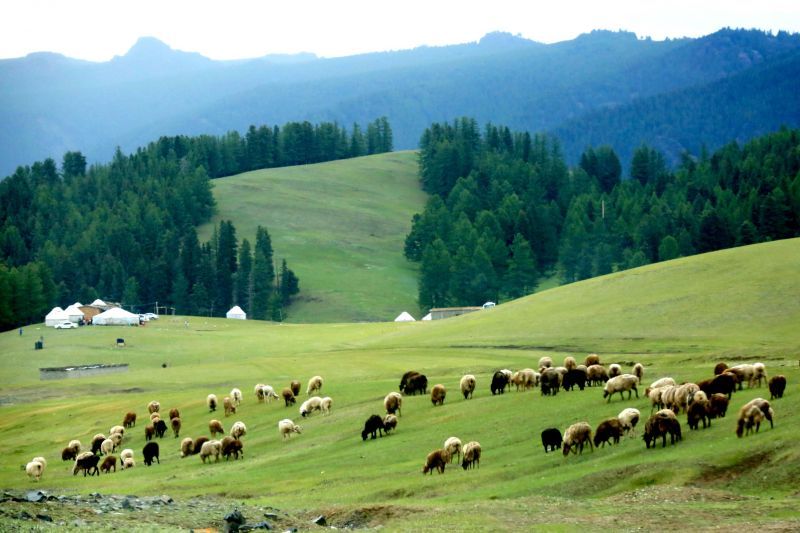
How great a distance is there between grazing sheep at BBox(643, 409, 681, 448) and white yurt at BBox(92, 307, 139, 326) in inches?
4050

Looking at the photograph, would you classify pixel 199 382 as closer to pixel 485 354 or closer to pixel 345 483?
pixel 485 354

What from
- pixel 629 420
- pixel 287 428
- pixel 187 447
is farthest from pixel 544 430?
pixel 187 447

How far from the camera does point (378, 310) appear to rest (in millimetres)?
164875

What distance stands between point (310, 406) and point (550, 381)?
40.2 ft

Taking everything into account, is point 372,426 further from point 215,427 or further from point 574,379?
point 215,427

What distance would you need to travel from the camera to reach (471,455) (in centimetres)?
3866

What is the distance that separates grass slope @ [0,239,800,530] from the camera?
31609 mm

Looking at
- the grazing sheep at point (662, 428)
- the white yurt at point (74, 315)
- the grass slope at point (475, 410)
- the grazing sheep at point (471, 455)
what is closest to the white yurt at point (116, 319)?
the white yurt at point (74, 315)

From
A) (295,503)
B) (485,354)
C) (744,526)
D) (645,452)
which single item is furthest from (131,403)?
(744,526)

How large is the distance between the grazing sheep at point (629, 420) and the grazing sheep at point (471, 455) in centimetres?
465

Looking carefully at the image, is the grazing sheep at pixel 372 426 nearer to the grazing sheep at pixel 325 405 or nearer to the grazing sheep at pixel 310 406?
the grazing sheep at pixel 325 405

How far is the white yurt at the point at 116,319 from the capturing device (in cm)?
13262

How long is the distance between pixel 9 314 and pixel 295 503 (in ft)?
388

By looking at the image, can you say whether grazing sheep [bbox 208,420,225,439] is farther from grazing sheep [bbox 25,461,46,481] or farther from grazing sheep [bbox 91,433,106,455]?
grazing sheep [bbox 25,461,46,481]
